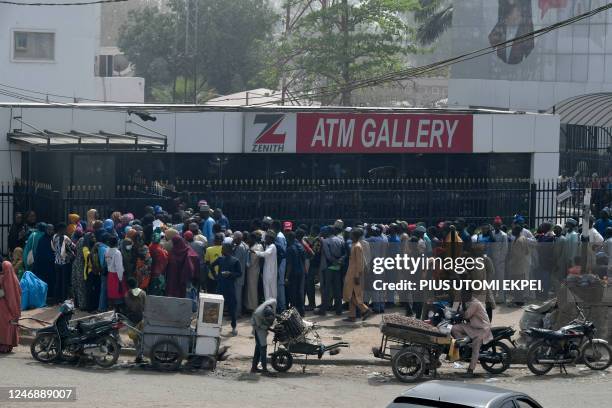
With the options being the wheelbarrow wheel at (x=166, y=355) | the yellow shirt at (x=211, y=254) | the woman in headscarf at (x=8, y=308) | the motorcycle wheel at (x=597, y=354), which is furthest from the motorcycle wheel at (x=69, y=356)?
the motorcycle wheel at (x=597, y=354)

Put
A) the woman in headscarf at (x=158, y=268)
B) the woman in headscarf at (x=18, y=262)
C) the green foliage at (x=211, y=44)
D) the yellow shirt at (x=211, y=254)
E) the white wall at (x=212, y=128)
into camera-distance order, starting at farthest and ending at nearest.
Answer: the green foliage at (x=211, y=44) → the white wall at (x=212, y=128) → the woman in headscarf at (x=18, y=262) → the yellow shirt at (x=211, y=254) → the woman in headscarf at (x=158, y=268)

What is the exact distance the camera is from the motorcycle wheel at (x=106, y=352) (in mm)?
13827

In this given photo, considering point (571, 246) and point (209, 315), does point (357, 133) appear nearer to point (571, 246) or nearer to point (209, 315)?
point (571, 246)

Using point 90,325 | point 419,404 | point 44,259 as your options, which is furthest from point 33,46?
point 419,404

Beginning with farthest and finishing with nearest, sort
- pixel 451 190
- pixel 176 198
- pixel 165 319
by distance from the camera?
1. pixel 451 190
2. pixel 176 198
3. pixel 165 319

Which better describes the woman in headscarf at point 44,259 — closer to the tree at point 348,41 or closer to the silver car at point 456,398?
the silver car at point 456,398

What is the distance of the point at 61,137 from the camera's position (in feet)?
69.6

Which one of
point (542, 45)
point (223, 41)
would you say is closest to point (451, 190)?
point (542, 45)

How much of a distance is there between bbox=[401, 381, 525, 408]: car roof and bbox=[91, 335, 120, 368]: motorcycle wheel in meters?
5.72

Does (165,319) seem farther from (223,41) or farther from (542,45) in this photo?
(223,41)

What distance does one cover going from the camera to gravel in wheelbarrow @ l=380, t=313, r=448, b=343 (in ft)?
45.0

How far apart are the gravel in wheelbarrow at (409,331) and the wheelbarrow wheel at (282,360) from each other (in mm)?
1268

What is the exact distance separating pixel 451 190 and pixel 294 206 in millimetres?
3208

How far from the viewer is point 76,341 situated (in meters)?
13.7
